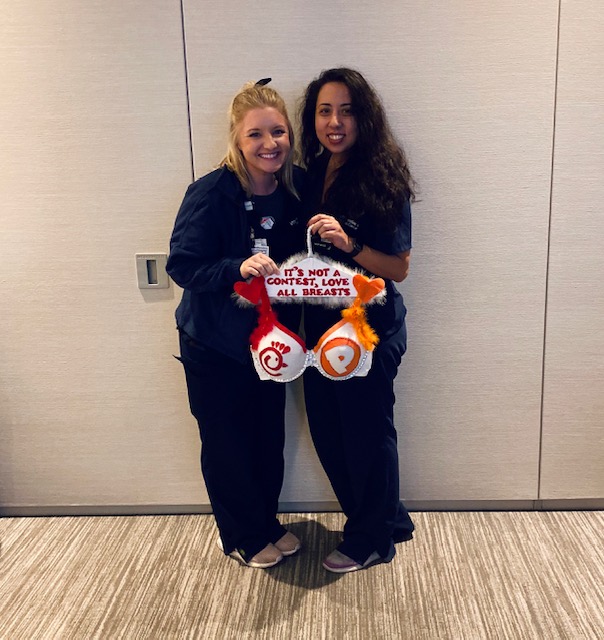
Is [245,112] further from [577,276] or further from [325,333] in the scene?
[577,276]

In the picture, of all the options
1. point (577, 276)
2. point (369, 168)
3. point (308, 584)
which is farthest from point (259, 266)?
point (577, 276)

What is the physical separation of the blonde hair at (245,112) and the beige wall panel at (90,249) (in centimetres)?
32

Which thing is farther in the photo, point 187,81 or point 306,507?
point 306,507

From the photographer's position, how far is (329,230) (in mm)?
1774

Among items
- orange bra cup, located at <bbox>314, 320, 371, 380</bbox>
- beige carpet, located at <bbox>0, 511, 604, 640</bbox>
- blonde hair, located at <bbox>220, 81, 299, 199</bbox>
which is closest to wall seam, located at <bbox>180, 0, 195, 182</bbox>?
blonde hair, located at <bbox>220, 81, 299, 199</bbox>

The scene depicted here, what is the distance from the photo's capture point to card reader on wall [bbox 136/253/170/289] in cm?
225

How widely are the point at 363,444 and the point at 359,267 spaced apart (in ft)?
1.86

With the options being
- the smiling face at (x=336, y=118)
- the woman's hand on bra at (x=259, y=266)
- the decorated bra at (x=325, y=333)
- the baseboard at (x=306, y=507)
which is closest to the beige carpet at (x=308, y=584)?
the baseboard at (x=306, y=507)

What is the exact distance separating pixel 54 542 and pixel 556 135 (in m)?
2.17

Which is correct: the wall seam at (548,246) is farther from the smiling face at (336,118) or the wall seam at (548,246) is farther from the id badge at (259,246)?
the id badge at (259,246)

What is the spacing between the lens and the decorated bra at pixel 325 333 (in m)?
1.78

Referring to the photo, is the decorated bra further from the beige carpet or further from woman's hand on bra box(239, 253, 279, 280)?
the beige carpet

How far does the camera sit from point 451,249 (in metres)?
2.22

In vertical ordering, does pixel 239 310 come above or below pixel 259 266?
below
